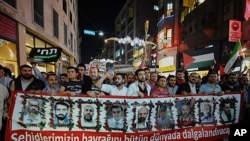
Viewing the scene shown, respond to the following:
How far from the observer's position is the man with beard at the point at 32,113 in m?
4.90

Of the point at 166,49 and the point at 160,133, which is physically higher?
the point at 166,49

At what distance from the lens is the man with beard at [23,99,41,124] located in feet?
16.1

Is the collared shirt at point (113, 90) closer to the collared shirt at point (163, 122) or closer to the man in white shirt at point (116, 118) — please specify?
the man in white shirt at point (116, 118)

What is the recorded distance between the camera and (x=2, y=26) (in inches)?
378

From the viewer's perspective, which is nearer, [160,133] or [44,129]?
[44,129]

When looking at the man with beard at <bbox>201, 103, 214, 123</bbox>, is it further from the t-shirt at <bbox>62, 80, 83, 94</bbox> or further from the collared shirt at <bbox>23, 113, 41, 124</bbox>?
the collared shirt at <bbox>23, 113, 41, 124</bbox>

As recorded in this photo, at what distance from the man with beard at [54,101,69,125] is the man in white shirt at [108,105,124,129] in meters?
0.88

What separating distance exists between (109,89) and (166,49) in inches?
1149

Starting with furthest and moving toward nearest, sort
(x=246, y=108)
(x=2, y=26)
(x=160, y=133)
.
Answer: (x=2, y=26) < (x=246, y=108) < (x=160, y=133)

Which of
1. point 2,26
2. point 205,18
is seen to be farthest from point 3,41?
point 205,18

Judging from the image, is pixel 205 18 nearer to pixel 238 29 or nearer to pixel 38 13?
pixel 238 29

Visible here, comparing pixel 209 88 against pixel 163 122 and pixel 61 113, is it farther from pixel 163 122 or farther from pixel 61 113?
pixel 61 113

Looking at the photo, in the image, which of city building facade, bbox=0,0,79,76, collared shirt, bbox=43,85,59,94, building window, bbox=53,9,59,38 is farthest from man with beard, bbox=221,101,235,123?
building window, bbox=53,9,59,38

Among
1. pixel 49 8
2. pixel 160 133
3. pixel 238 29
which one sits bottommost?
pixel 160 133
